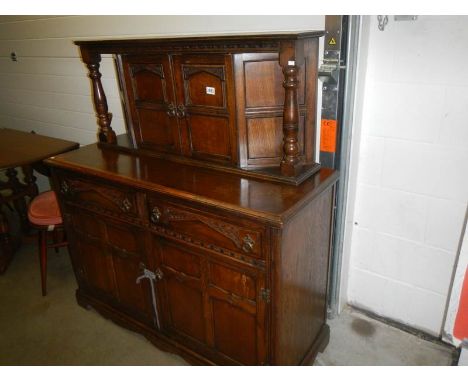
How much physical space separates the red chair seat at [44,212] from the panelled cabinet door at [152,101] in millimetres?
891

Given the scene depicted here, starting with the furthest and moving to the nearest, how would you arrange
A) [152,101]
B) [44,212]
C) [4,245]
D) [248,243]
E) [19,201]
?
[19,201] < [4,245] < [44,212] < [152,101] < [248,243]

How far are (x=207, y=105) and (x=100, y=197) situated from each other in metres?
0.72

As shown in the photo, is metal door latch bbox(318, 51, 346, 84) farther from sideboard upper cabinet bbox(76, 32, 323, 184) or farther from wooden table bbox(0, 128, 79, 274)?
wooden table bbox(0, 128, 79, 274)

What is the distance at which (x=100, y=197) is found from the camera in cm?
187

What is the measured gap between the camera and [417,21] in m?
1.50

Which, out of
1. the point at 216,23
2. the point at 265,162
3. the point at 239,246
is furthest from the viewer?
the point at 216,23

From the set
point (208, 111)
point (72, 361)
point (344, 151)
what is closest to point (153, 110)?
point (208, 111)

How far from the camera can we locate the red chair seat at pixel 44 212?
244 centimetres

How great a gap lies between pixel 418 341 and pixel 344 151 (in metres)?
1.13

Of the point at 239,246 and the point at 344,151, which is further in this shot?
the point at 344,151

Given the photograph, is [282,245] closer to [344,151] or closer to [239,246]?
[239,246]

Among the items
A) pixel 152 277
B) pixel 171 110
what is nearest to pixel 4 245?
pixel 152 277

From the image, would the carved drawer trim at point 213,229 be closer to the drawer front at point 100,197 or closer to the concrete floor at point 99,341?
the drawer front at point 100,197

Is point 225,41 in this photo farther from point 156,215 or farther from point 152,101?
point 156,215
